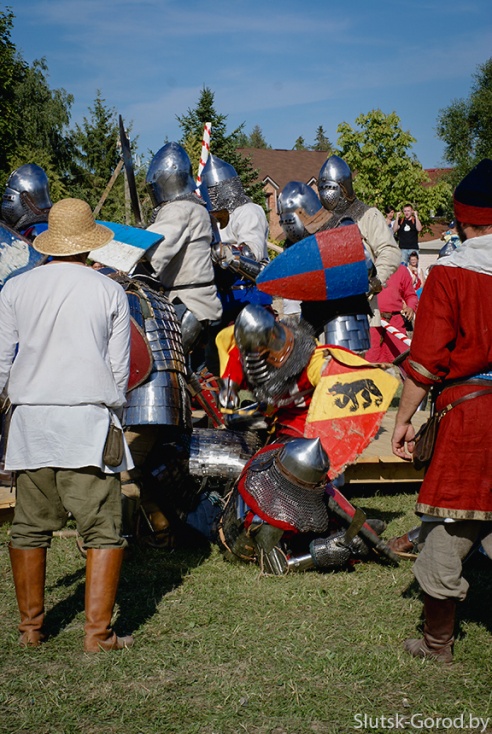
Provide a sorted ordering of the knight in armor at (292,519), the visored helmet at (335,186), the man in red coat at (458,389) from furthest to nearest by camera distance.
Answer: the visored helmet at (335,186) < the knight in armor at (292,519) < the man in red coat at (458,389)

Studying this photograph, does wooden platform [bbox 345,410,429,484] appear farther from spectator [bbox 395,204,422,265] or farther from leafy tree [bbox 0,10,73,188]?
leafy tree [bbox 0,10,73,188]

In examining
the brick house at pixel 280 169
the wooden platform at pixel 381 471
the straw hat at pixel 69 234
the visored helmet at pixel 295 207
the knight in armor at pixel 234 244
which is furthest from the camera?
the brick house at pixel 280 169

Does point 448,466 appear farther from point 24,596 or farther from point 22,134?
point 22,134

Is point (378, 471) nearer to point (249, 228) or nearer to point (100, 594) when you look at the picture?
point (249, 228)

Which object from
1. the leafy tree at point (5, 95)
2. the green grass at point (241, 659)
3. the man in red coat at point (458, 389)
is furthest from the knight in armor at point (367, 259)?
the leafy tree at point (5, 95)

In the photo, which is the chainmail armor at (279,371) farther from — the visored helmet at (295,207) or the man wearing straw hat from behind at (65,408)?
the visored helmet at (295,207)

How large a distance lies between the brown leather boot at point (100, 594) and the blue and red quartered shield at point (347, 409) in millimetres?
1179

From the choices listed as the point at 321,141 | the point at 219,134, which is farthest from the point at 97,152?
the point at 321,141

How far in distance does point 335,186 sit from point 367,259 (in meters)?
1.71

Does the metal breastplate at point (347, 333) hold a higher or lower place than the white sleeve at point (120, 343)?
lower

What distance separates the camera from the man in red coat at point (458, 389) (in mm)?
2781

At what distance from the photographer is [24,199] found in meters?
6.10

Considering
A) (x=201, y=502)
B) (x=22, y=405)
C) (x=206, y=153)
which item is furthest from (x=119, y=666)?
(x=206, y=153)

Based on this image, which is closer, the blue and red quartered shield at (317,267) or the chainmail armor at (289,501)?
the chainmail armor at (289,501)
